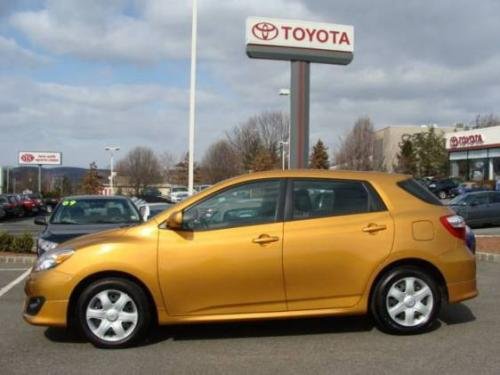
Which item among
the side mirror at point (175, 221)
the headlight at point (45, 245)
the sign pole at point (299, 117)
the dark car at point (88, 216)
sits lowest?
the headlight at point (45, 245)

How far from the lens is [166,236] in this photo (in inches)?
249

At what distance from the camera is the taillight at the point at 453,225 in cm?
670

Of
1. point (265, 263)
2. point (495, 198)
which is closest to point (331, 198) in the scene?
point (265, 263)

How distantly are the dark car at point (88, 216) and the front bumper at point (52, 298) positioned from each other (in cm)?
367

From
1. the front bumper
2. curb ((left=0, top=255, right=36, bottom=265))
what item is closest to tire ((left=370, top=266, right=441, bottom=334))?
the front bumper

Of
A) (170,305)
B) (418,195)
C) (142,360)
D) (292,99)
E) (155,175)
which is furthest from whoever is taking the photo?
(155,175)

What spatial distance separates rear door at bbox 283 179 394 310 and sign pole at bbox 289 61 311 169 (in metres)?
16.3

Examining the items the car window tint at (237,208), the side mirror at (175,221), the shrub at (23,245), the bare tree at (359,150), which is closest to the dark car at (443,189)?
the bare tree at (359,150)

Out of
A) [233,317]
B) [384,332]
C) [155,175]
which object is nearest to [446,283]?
[384,332]

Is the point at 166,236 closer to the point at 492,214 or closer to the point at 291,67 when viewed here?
the point at 291,67

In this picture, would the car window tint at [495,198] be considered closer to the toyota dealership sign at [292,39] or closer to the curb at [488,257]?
the toyota dealership sign at [292,39]

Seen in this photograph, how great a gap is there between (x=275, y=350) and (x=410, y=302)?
1472mm

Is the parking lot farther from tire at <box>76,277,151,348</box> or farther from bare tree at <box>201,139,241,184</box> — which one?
bare tree at <box>201,139,241,184</box>

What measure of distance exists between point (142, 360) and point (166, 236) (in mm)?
1175
